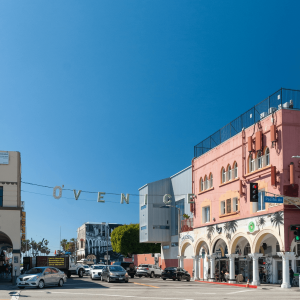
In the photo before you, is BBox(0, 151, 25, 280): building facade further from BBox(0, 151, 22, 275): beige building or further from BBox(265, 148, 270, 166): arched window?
BBox(265, 148, 270, 166): arched window

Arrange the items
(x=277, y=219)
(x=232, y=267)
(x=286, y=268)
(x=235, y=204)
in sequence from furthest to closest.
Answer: (x=235, y=204) → (x=232, y=267) → (x=277, y=219) → (x=286, y=268)

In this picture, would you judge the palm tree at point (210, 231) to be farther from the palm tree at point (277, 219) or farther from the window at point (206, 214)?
the palm tree at point (277, 219)

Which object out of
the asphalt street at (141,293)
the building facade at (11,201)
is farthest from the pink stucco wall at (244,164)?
the building facade at (11,201)

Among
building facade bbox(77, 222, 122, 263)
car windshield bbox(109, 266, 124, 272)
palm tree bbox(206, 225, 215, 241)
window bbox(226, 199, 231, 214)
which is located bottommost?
building facade bbox(77, 222, 122, 263)

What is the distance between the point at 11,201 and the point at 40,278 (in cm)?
1091

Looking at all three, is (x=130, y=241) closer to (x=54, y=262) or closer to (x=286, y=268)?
(x=54, y=262)

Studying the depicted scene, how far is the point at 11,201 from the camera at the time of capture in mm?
37844

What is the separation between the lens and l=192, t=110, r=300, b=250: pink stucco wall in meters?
32.8

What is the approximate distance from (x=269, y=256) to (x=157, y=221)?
28.9 metres

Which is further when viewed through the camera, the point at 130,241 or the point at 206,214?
the point at 130,241

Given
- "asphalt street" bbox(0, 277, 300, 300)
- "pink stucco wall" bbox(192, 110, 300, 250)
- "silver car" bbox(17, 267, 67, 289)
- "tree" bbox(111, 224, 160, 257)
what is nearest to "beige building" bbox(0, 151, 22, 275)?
"silver car" bbox(17, 267, 67, 289)

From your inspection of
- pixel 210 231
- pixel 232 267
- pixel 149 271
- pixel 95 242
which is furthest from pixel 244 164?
pixel 95 242

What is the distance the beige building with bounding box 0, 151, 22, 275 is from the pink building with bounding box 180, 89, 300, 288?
1837cm

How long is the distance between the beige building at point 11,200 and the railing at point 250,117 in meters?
20.0
